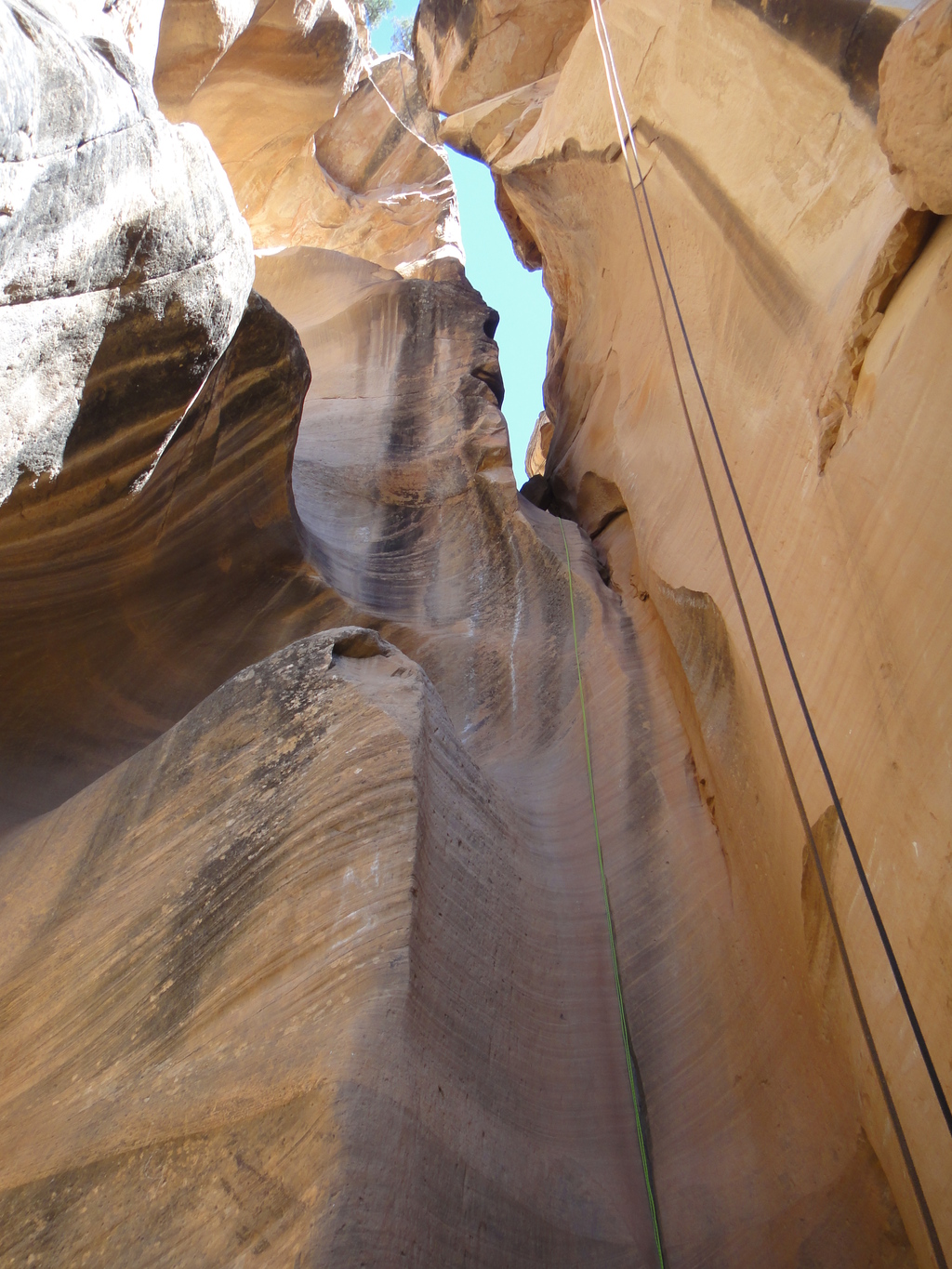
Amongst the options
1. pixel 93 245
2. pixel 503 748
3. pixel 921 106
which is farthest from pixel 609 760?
pixel 93 245

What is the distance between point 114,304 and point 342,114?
1242cm

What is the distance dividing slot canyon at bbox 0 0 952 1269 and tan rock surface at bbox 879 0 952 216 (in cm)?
2

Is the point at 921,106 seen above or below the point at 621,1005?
above

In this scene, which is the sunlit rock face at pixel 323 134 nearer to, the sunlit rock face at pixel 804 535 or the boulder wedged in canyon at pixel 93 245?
the sunlit rock face at pixel 804 535

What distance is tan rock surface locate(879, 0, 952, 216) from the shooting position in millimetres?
2883

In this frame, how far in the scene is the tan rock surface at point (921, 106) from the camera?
2.88 metres

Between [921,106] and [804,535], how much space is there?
158 cm

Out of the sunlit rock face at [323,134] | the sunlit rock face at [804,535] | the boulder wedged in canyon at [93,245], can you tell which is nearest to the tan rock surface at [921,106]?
the sunlit rock face at [804,535]

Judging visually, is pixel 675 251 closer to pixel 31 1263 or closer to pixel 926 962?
pixel 926 962

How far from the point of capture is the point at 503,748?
5199mm

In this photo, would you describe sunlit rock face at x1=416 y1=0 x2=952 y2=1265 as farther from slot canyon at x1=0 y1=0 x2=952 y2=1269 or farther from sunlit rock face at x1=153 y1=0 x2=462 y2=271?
sunlit rock face at x1=153 y1=0 x2=462 y2=271

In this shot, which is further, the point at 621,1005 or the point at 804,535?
the point at 804,535

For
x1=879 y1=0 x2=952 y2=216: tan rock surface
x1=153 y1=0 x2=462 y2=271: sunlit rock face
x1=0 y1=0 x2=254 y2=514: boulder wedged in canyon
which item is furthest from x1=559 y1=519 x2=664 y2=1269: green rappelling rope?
x1=153 y1=0 x2=462 y2=271: sunlit rock face

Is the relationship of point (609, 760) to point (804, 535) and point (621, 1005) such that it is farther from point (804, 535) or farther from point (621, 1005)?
point (804, 535)
